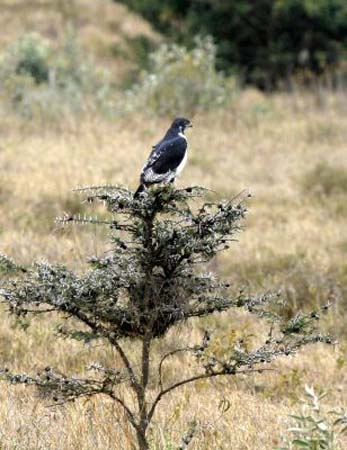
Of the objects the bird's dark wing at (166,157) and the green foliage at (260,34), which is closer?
the bird's dark wing at (166,157)

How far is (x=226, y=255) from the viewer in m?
10.2

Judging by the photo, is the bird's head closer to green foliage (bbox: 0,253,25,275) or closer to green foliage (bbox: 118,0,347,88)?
green foliage (bbox: 0,253,25,275)

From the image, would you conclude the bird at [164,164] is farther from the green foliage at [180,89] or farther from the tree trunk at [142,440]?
the green foliage at [180,89]

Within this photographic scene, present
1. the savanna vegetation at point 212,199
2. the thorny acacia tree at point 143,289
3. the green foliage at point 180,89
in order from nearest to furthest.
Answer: the thorny acacia tree at point 143,289, the savanna vegetation at point 212,199, the green foliage at point 180,89

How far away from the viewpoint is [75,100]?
52.2ft

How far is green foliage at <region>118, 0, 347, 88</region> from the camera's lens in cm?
2155

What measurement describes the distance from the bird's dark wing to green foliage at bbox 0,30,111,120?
877 cm

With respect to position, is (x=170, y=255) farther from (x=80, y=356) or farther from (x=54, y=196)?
(x=54, y=196)

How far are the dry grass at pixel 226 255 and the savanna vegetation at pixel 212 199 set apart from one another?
0.8 inches

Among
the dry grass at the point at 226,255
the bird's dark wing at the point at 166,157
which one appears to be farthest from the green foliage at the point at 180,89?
the bird's dark wing at the point at 166,157

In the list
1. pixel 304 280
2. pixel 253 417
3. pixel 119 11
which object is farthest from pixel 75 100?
pixel 119 11

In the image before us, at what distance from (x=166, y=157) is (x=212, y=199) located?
559 centimetres

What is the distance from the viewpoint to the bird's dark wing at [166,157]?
644 cm

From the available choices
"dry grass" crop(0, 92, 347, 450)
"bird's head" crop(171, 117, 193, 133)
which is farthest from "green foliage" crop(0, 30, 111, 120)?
"bird's head" crop(171, 117, 193, 133)
